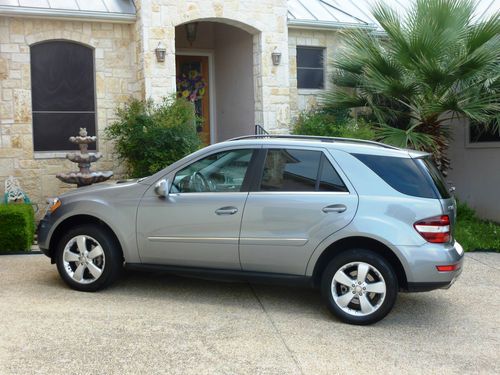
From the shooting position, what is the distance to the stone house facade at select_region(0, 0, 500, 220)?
10766 mm

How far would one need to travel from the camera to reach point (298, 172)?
596 centimetres

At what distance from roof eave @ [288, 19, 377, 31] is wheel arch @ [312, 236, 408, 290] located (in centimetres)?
768

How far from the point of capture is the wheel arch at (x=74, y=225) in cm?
644

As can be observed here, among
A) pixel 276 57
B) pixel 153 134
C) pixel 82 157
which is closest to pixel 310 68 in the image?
pixel 276 57

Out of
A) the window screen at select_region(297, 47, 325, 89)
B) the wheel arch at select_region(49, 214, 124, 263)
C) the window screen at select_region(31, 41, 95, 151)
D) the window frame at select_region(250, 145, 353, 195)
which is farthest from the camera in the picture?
the window screen at select_region(297, 47, 325, 89)

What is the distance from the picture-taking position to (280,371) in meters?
4.51

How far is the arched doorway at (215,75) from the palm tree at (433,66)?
9.55ft

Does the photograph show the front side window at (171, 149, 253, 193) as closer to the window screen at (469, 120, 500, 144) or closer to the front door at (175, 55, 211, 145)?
the window screen at (469, 120, 500, 144)

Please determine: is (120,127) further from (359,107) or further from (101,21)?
(359,107)

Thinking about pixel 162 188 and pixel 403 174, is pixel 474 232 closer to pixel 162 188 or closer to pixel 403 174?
pixel 403 174

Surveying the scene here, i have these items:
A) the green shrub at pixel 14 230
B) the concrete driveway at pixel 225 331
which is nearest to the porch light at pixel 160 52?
the green shrub at pixel 14 230

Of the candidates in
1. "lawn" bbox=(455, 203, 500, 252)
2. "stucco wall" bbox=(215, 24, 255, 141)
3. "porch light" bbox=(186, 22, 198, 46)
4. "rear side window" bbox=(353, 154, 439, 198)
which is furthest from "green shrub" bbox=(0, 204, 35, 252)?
"lawn" bbox=(455, 203, 500, 252)

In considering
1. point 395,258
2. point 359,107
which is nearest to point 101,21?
point 359,107

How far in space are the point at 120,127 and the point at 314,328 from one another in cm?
636
